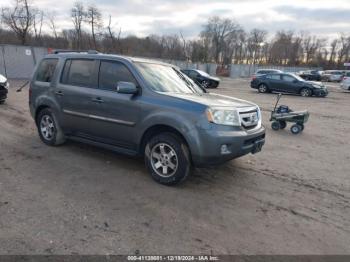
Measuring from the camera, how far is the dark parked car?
65.6ft

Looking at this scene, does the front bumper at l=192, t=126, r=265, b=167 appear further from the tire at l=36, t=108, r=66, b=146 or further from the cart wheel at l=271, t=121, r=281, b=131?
the cart wheel at l=271, t=121, r=281, b=131

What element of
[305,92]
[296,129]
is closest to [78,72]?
[296,129]

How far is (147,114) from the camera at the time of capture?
4.53 meters

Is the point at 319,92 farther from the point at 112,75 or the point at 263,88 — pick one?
the point at 112,75

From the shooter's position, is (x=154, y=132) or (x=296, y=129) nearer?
(x=154, y=132)

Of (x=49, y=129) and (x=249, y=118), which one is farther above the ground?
(x=249, y=118)

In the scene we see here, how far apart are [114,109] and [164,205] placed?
1806mm

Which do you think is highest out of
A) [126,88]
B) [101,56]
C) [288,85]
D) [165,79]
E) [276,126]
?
[101,56]

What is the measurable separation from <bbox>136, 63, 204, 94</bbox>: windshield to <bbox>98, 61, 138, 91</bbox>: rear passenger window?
0.73 feet

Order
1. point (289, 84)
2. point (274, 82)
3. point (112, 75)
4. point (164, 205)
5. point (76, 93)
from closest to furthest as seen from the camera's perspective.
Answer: point (164, 205) < point (112, 75) < point (76, 93) < point (289, 84) < point (274, 82)

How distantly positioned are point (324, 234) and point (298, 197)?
3.07ft

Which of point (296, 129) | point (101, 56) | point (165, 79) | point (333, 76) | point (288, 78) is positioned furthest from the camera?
point (333, 76)

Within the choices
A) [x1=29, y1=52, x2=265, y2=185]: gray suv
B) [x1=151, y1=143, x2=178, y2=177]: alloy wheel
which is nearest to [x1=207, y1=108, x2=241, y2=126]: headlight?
[x1=29, y1=52, x2=265, y2=185]: gray suv

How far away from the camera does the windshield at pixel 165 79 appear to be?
4824mm
